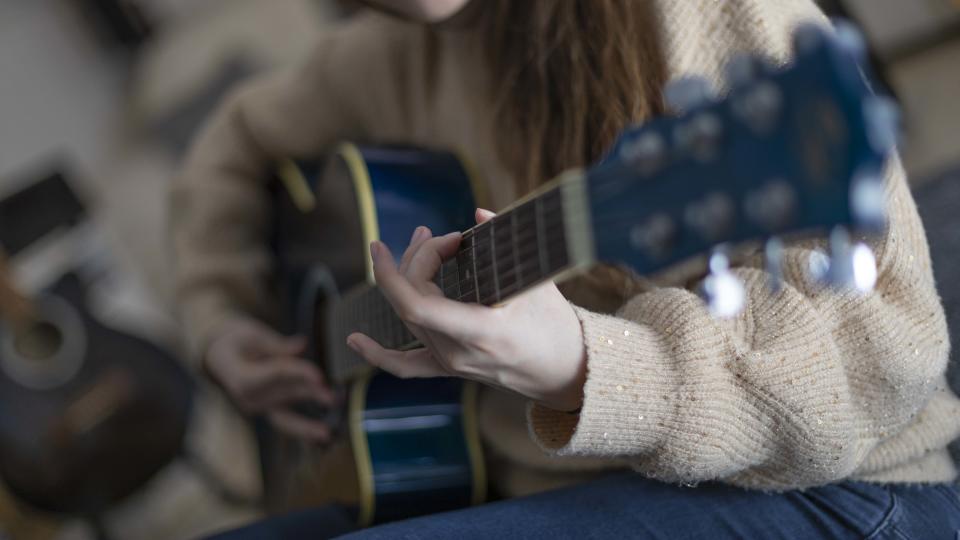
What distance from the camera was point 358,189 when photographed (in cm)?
89

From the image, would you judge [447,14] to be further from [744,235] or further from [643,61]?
[744,235]

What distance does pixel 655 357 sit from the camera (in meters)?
0.61

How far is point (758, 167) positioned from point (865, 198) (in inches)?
2.1

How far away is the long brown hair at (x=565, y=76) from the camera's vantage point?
0.69 m

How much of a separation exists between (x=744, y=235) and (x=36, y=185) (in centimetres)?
159

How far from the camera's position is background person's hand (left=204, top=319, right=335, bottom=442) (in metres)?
1.03

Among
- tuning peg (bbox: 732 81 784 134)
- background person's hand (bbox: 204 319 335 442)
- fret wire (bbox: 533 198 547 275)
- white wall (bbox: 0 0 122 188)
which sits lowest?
background person's hand (bbox: 204 319 335 442)

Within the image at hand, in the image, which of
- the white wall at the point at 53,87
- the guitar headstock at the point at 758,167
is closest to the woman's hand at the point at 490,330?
the guitar headstock at the point at 758,167

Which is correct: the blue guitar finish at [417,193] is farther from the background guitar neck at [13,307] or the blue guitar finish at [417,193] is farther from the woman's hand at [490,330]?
the background guitar neck at [13,307]

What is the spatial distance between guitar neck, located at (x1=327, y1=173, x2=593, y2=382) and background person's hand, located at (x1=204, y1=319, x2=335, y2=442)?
1.26 feet

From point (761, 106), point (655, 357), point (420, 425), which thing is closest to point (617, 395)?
point (655, 357)

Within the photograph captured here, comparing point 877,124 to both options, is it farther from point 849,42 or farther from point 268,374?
point 268,374

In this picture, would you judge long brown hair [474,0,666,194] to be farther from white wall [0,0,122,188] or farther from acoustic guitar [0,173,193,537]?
white wall [0,0,122,188]

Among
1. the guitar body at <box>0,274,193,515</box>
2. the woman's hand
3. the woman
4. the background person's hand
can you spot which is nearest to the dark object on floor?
the woman
